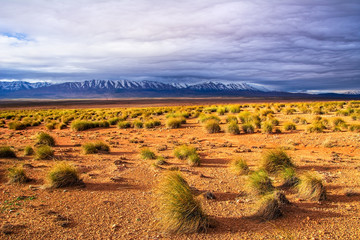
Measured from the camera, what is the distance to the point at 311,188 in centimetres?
694

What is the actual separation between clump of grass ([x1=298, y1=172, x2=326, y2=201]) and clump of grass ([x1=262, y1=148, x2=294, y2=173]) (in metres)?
1.88

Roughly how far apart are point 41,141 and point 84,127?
845cm

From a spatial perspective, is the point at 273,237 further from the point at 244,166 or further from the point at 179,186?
the point at 244,166

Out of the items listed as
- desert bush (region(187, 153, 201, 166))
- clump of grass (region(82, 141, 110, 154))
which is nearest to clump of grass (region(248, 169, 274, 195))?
desert bush (region(187, 153, 201, 166))

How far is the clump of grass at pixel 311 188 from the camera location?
6.79 metres

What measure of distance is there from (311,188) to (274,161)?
2419 mm

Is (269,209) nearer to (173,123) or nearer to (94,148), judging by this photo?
(94,148)

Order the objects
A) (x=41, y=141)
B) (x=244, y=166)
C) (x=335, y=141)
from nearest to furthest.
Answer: (x=244, y=166)
(x=335, y=141)
(x=41, y=141)

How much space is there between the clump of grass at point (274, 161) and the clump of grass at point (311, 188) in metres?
1.88

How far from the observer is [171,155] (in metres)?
12.6

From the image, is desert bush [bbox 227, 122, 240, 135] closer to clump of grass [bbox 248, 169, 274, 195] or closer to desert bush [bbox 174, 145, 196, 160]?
desert bush [bbox 174, 145, 196, 160]

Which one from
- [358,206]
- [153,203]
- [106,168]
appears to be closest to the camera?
[358,206]

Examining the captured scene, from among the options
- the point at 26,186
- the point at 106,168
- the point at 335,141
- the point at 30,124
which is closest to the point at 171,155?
the point at 106,168

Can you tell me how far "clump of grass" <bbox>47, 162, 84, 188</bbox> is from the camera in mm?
7953
